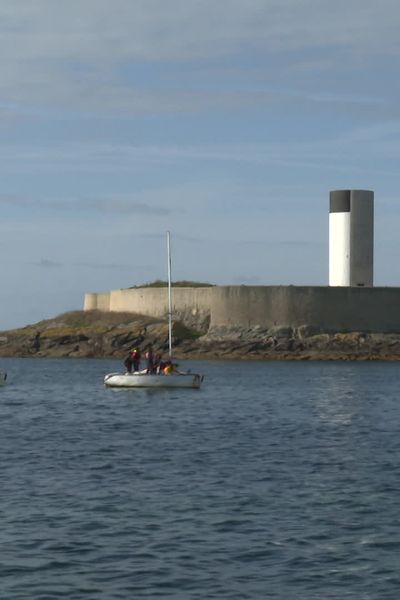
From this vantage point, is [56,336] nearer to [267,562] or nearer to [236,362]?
[236,362]

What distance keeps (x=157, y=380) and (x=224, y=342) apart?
3545cm

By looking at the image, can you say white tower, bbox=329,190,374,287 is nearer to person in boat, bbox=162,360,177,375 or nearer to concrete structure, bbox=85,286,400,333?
concrete structure, bbox=85,286,400,333

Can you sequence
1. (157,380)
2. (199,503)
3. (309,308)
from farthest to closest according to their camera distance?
(309,308)
(157,380)
(199,503)

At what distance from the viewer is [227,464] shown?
28.2 meters

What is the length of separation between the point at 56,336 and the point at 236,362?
1912 centimetres

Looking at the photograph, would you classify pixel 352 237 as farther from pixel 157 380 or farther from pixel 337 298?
pixel 157 380

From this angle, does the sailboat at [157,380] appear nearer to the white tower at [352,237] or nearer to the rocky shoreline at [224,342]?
the rocky shoreline at [224,342]

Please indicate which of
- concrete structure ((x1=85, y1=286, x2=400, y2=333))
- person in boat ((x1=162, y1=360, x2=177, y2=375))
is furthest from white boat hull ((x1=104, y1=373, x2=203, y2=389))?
concrete structure ((x1=85, y1=286, x2=400, y2=333))

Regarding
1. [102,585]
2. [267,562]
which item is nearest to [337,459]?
[267,562]

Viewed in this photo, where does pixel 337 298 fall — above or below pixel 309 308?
above

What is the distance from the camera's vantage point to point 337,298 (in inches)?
3403

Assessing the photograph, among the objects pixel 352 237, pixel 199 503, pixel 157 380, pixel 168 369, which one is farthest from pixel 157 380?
pixel 352 237

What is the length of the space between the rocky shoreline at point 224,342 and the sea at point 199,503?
4053 cm

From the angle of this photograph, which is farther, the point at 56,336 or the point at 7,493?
the point at 56,336
